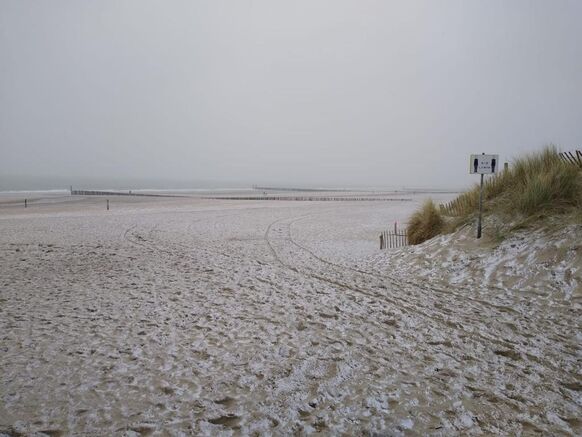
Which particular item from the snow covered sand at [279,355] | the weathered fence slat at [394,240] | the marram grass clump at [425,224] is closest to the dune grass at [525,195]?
the marram grass clump at [425,224]

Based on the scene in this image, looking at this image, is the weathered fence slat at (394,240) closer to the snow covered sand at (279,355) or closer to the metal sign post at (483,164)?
the snow covered sand at (279,355)

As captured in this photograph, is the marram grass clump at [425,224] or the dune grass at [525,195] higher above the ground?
the dune grass at [525,195]

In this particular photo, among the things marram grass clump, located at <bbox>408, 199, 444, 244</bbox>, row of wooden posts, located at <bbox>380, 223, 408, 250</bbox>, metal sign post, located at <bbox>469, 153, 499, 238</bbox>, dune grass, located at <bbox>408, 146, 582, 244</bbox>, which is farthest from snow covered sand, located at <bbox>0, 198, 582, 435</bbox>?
row of wooden posts, located at <bbox>380, 223, 408, 250</bbox>

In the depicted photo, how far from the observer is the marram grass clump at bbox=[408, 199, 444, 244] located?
12727 mm

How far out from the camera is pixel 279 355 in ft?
Answer: 16.0

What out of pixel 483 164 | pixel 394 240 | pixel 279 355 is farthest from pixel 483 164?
pixel 279 355

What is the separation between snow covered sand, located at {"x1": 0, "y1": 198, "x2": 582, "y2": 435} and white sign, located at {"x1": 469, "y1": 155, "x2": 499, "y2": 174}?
3.59 metres

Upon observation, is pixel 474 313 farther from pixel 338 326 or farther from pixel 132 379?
pixel 132 379

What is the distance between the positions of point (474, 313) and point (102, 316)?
6.68 meters

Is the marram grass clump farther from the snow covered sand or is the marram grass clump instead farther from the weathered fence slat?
the snow covered sand

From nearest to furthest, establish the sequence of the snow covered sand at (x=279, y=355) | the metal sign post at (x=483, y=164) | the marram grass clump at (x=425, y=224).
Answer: the snow covered sand at (x=279, y=355), the metal sign post at (x=483, y=164), the marram grass clump at (x=425, y=224)

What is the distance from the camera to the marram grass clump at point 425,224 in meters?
12.7

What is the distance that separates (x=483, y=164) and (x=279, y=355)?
797 cm

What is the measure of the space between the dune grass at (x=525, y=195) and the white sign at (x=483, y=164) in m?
1.41
